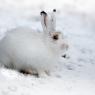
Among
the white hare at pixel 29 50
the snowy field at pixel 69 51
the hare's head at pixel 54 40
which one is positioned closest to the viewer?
the snowy field at pixel 69 51

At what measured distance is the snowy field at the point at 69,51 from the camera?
13.6 ft

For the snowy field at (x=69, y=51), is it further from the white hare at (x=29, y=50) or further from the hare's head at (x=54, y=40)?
the hare's head at (x=54, y=40)

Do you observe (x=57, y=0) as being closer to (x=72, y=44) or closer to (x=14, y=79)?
(x=72, y=44)

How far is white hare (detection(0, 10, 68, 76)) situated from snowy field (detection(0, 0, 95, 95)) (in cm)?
14

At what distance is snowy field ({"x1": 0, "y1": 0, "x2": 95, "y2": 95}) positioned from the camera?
13.6ft

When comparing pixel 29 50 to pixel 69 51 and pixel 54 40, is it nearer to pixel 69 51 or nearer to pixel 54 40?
pixel 54 40

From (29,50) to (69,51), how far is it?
172 centimetres

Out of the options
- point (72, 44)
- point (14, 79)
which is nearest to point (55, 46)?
point (14, 79)

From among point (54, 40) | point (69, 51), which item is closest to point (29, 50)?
point (54, 40)

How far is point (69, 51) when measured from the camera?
6238 mm

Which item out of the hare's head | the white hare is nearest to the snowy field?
the white hare

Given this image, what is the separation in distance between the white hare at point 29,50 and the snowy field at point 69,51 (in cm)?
14

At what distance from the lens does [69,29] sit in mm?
7348

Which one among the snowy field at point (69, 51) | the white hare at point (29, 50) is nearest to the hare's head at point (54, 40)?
the white hare at point (29, 50)
